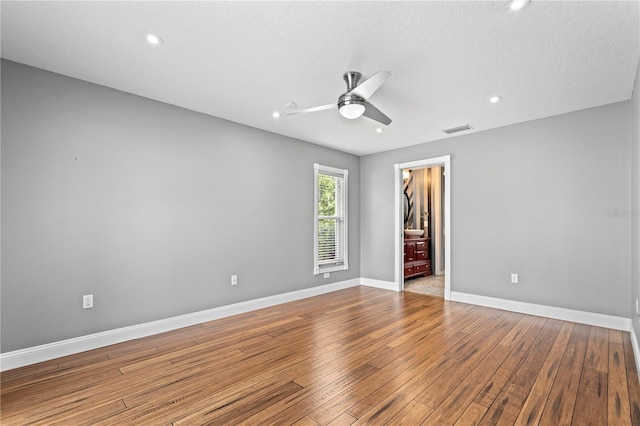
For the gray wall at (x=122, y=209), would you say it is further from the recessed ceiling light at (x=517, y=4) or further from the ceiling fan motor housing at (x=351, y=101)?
the recessed ceiling light at (x=517, y=4)

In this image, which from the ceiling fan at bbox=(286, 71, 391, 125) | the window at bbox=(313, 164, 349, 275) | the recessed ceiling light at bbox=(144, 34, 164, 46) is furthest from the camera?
the window at bbox=(313, 164, 349, 275)

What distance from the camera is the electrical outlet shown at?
2.95 meters

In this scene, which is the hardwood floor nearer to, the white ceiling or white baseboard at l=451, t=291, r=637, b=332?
white baseboard at l=451, t=291, r=637, b=332

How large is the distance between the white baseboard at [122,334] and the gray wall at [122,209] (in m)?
0.07

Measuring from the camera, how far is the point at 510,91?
126 inches

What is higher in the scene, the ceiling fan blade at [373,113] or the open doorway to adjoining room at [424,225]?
the ceiling fan blade at [373,113]

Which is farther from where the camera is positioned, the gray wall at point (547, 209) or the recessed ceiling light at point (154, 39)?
the gray wall at point (547, 209)

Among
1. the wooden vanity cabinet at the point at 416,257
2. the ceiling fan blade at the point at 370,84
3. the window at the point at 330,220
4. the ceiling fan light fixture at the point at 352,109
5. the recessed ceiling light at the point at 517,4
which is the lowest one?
the wooden vanity cabinet at the point at 416,257

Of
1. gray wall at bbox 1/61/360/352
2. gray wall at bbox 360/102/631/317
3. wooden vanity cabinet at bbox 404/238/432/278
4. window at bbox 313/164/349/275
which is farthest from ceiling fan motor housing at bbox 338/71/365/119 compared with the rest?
wooden vanity cabinet at bbox 404/238/432/278

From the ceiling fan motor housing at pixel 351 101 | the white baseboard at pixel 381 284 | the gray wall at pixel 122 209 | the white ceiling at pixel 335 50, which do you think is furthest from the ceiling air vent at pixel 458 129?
the white baseboard at pixel 381 284

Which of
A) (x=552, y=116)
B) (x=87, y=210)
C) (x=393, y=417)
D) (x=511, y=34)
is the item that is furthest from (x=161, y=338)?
(x=552, y=116)

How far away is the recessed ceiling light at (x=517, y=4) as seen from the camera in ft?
6.17

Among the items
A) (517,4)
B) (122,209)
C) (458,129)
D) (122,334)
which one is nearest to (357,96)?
(517,4)

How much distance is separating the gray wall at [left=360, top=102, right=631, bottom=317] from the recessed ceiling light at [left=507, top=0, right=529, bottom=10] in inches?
106
